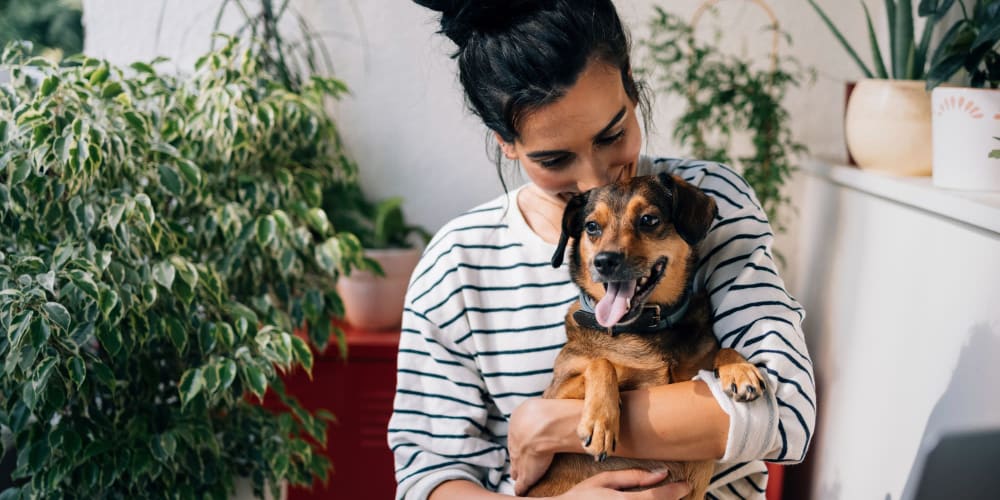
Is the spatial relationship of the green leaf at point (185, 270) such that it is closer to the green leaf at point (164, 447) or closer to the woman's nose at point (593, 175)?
the green leaf at point (164, 447)

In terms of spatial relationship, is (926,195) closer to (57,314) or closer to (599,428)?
(599,428)

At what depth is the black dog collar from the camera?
4.28 ft

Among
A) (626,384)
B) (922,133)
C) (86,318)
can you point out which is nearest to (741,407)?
(626,384)

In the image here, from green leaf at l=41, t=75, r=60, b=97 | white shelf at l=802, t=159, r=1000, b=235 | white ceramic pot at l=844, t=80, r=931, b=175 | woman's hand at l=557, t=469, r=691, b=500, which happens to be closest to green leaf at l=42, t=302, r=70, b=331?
green leaf at l=41, t=75, r=60, b=97

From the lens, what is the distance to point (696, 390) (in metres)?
1.18

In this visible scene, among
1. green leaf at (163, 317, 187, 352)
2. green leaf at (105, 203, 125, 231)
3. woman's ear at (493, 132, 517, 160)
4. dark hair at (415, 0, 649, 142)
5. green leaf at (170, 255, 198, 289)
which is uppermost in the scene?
dark hair at (415, 0, 649, 142)

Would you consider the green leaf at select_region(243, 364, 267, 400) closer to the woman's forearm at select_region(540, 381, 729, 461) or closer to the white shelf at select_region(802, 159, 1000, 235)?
the woman's forearm at select_region(540, 381, 729, 461)

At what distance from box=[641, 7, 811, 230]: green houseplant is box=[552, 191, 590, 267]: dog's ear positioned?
45.9 inches

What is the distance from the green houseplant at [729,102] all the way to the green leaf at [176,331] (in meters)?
1.54

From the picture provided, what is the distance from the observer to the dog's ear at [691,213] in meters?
1.27

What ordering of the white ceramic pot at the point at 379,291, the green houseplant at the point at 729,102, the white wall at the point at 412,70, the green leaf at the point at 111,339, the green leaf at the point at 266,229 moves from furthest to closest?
1. the white wall at the point at 412,70
2. the white ceramic pot at the point at 379,291
3. the green houseplant at the point at 729,102
4. the green leaf at the point at 266,229
5. the green leaf at the point at 111,339

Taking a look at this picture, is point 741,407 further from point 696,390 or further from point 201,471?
point 201,471

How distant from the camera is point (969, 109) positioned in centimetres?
155

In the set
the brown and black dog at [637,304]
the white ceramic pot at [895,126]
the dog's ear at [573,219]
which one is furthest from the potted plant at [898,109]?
the dog's ear at [573,219]
